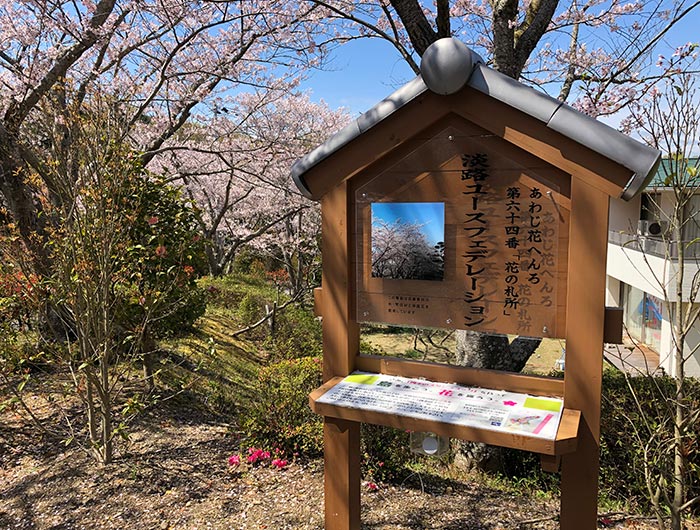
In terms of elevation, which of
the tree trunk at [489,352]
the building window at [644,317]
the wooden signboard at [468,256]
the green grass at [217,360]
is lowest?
the building window at [644,317]

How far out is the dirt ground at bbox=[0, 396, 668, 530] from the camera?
3516mm

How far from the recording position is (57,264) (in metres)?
4.23

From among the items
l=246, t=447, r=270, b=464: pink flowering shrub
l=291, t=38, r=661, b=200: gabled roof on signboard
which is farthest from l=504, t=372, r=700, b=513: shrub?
l=246, t=447, r=270, b=464: pink flowering shrub

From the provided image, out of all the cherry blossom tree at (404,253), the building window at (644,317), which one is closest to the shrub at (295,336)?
the cherry blossom tree at (404,253)

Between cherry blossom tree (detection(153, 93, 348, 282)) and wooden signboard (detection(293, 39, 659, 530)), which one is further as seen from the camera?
cherry blossom tree (detection(153, 93, 348, 282))

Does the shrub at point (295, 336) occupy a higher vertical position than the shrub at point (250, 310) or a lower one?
lower

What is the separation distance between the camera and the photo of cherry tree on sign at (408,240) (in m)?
2.72

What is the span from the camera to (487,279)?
260 cm

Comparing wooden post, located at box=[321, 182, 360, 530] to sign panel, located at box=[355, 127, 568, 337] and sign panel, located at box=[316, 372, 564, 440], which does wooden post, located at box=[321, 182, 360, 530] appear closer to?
sign panel, located at box=[355, 127, 568, 337]

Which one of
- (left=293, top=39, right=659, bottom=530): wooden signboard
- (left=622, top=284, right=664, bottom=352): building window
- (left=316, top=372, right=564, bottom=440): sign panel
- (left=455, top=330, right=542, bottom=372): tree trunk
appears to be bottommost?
(left=622, top=284, right=664, bottom=352): building window

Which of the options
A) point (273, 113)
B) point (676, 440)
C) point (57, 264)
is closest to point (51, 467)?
point (57, 264)

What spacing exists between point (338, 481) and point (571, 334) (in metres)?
1.64

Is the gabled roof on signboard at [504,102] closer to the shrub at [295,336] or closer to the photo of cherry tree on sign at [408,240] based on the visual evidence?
the photo of cherry tree on sign at [408,240]

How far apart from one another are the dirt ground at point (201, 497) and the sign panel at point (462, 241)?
5.77 ft
